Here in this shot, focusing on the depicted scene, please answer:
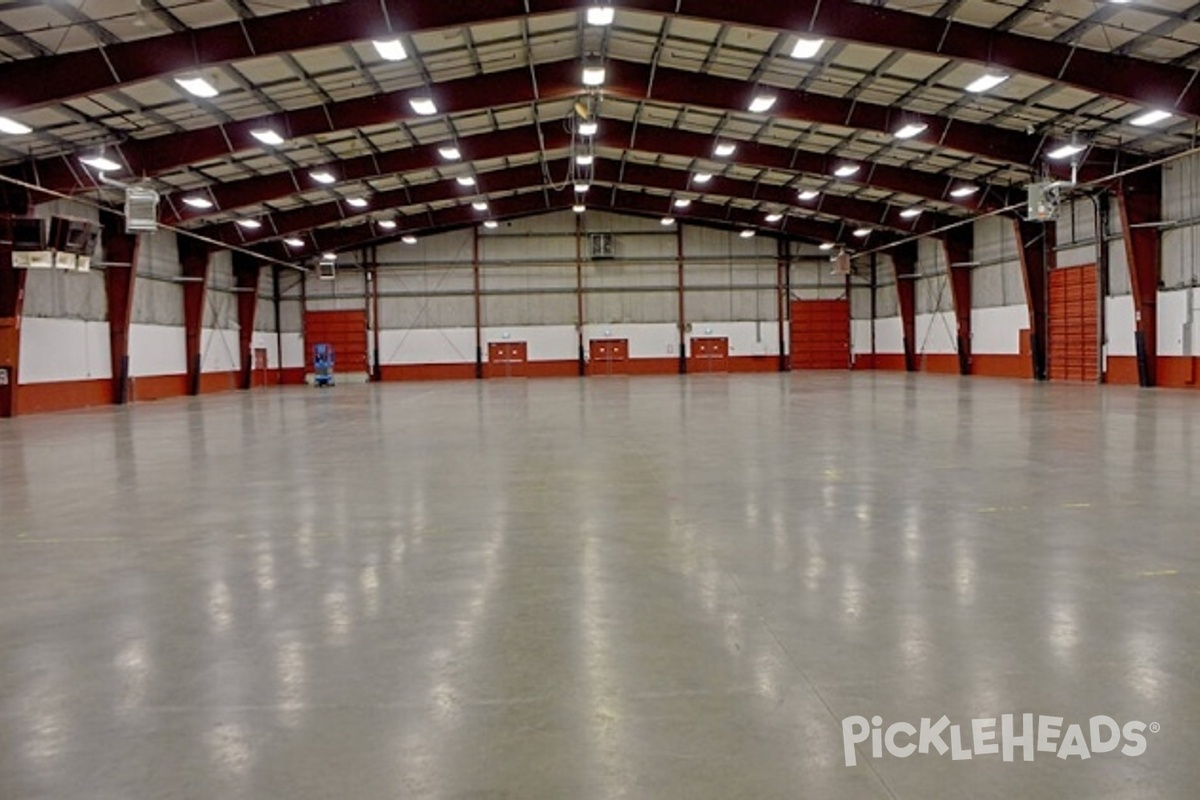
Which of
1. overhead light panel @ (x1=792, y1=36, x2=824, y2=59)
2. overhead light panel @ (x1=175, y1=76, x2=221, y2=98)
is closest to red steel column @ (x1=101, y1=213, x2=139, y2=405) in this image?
overhead light panel @ (x1=175, y1=76, x2=221, y2=98)

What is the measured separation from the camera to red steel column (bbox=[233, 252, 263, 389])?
38.6 m

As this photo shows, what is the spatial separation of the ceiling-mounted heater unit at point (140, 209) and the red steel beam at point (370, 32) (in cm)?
410

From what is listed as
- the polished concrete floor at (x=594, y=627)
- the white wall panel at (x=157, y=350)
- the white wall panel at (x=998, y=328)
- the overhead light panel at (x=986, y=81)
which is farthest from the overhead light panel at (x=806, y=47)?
the white wall panel at (x=157, y=350)

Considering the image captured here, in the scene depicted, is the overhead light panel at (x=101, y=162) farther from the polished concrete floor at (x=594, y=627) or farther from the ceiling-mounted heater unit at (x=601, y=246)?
the ceiling-mounted heater unit at (x=601, y=246)

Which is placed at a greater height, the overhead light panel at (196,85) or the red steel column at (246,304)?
the overhead light panel at (196,85)

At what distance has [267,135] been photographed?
21234 millimetres

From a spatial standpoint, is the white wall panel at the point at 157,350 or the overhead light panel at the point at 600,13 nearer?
the overhead light panel at the point at 600,13

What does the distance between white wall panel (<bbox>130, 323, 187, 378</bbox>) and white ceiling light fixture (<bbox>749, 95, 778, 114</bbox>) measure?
22.7 meters

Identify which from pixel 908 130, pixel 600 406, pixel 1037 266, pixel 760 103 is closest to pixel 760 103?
pixel 760 103

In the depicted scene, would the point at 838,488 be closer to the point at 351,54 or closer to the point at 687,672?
the point at 687,672

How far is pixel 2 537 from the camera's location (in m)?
7.10

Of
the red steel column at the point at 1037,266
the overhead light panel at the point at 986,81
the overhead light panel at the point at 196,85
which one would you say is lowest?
the red steel column at the point at 1037,266

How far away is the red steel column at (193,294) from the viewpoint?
33.2 metres
